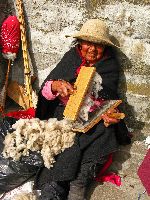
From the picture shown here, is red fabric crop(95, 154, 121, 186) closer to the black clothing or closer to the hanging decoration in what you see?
the black clothing

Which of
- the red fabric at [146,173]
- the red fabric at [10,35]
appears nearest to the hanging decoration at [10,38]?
the red fabric at [10,35]

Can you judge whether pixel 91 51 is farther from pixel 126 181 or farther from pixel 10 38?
pixel 126 181

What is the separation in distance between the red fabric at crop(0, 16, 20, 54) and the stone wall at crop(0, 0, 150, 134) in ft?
0.44

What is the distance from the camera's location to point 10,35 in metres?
4.58

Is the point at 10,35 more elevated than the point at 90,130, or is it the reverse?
the point at 10,35

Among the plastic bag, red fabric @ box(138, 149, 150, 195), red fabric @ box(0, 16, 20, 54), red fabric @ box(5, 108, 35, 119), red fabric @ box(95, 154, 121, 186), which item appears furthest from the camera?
red fabric @ box(0, 16, 20, 54)

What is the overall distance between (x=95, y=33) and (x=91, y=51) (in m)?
0.18

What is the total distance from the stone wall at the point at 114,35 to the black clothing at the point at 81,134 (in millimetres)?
271

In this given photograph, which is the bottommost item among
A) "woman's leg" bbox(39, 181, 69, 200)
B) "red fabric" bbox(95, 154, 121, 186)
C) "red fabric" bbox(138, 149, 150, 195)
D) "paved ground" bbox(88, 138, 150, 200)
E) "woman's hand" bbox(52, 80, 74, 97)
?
"paved ground" bbox(88, 138, 150, 200)

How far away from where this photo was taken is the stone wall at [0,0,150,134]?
13.2ft

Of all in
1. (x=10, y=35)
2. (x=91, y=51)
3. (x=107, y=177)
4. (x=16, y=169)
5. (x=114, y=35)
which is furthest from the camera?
(x=10, y=35)

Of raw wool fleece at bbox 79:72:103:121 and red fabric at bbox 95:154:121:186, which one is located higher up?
raw wool fleece at bbox 79:72:103:121

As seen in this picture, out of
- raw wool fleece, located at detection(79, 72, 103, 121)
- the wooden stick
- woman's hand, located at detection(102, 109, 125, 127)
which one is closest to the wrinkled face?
raw wool fleece, located at detection(79, 72, 103, 121)

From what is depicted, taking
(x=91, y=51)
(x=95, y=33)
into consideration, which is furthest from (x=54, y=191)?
(x=95, y=33)
